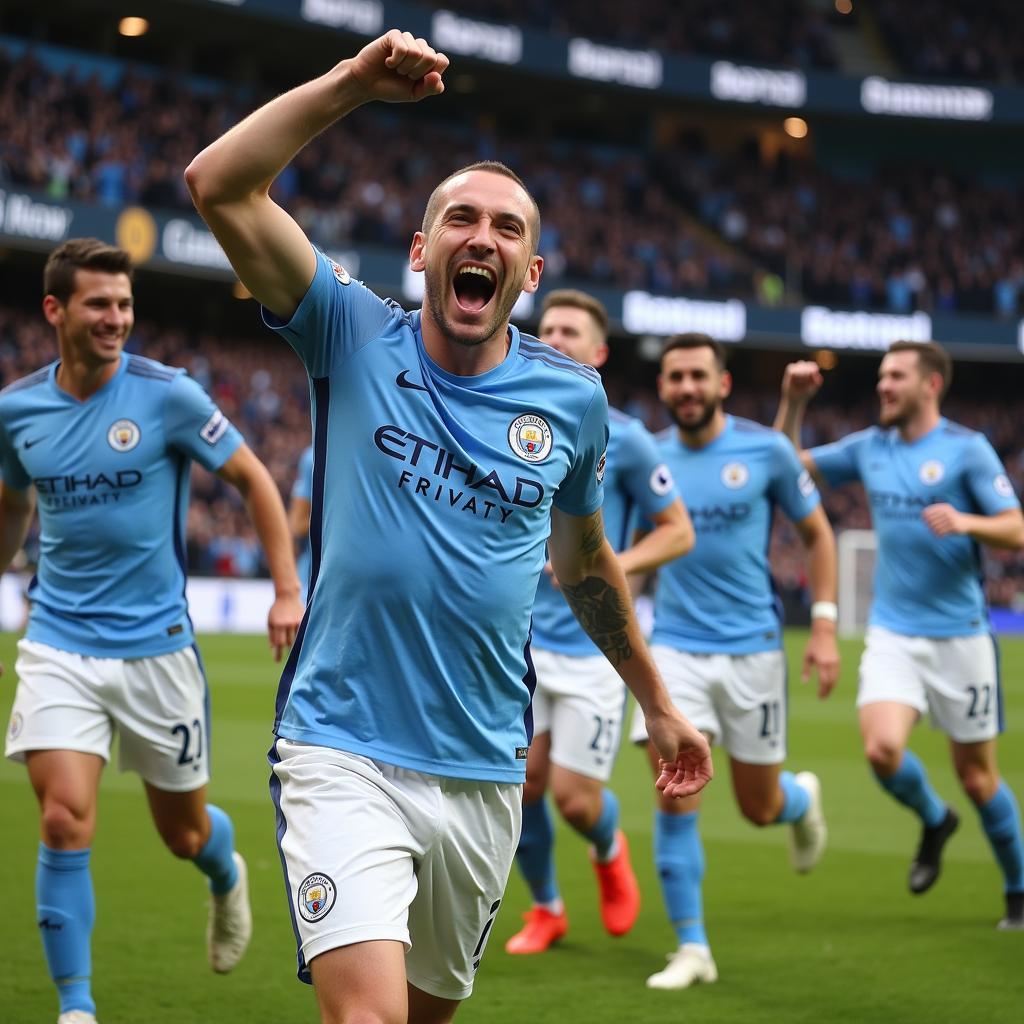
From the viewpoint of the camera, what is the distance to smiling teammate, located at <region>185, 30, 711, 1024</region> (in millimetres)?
3211

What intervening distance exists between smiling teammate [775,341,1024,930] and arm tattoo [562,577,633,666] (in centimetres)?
326

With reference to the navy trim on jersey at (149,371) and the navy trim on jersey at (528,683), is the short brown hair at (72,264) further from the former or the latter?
the navy trim on jersey at (528,683)

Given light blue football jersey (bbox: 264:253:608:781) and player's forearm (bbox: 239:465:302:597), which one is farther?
player's forearm (bbox: 239:465:302:597)

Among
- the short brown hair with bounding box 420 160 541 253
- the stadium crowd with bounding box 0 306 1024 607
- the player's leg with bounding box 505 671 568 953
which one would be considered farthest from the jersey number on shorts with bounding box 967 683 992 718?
the stadium crowd with bounding box 0 306 1024 607

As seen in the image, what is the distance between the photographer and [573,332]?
6.49m

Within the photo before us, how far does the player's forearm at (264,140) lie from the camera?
119 inches

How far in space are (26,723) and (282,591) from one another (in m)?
0.92

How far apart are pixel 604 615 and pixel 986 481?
3882mm

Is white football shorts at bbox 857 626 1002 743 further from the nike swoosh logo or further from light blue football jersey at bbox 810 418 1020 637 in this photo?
the nike swoosh logo

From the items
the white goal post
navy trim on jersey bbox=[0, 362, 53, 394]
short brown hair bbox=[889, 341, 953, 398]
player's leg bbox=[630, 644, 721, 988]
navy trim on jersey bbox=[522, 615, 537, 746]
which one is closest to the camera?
navy trim on jersey bbox=[522, 615, 537, 746]

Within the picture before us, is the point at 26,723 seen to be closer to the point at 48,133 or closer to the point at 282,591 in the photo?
the point at 282,591

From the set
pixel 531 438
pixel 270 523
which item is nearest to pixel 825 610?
pixel 270 523

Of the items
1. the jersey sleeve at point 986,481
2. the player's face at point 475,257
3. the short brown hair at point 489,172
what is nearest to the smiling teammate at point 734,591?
the jersey sleeve at point 986,481

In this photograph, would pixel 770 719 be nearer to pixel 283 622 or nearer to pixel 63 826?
pixel 283 622
